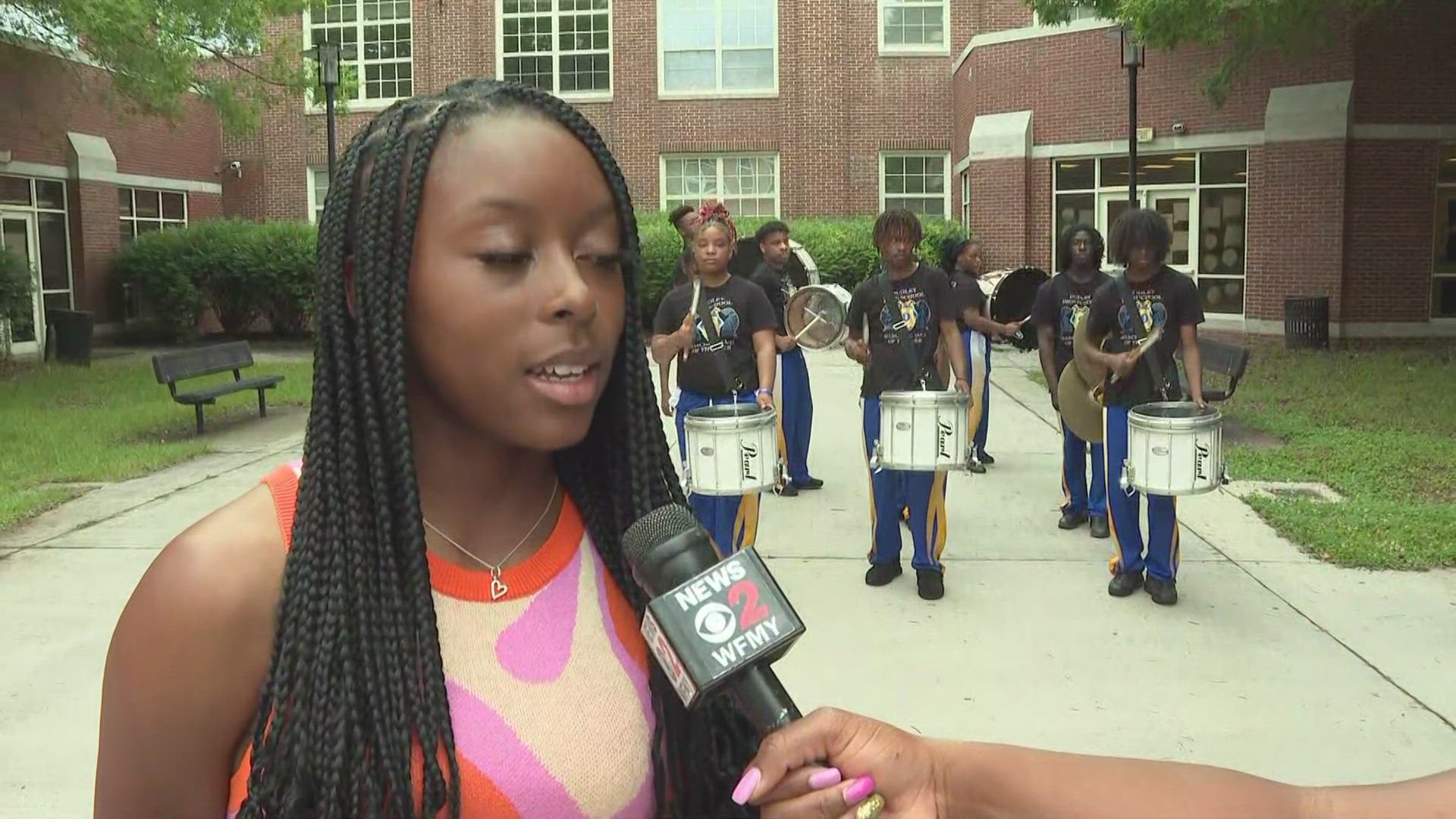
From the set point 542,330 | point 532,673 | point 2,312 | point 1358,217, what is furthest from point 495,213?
point 1358,217

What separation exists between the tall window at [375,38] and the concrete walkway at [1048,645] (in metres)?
23.5

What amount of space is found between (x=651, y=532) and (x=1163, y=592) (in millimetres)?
5473

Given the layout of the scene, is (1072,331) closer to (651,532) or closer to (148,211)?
(651,532)

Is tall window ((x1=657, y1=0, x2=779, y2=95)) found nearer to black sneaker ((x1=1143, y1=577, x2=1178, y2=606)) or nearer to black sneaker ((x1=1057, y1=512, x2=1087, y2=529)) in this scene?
black sneaker ((x1=1057, y1=512, x2=1087, y2=529))

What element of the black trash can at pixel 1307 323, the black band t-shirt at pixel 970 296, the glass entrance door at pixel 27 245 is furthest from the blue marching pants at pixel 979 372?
the glass entrance door at pixel 27 245

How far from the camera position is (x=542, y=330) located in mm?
1413

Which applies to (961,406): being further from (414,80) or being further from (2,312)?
(414,80)

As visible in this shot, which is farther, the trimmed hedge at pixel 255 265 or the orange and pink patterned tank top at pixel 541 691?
the trimmed hedge at pixel 255 265

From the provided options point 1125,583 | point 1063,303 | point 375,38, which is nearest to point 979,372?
point 1063,303

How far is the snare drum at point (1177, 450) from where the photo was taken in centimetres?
591

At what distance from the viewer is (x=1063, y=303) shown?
831cm

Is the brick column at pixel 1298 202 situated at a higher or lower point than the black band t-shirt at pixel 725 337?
higher

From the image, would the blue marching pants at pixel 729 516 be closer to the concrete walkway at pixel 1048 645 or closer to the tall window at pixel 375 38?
the concrete walkway at pixel 1048 645

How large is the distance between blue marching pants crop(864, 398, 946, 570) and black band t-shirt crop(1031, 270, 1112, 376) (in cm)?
205
